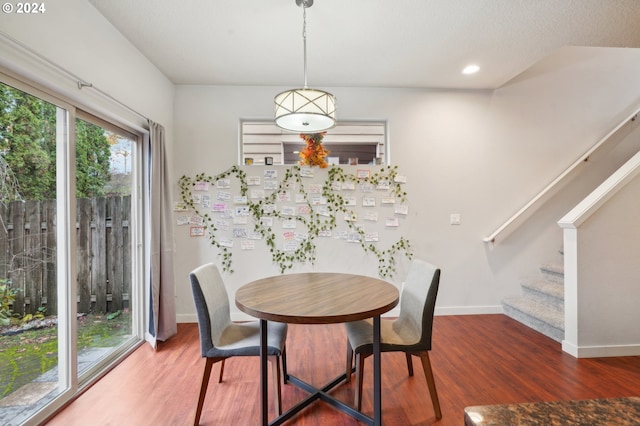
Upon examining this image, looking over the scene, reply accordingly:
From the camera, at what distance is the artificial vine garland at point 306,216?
324cm

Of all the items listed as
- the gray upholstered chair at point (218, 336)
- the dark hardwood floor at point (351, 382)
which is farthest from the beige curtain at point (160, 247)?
the gray upholstered chair at point (218, 336)

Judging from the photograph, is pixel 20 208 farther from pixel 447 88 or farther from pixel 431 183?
pixel 447 88

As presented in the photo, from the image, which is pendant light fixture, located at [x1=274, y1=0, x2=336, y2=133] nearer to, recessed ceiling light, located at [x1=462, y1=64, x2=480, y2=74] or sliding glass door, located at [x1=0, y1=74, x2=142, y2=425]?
sliding glass door, located at [x1=0, y1=74, x2=142, y2=425]

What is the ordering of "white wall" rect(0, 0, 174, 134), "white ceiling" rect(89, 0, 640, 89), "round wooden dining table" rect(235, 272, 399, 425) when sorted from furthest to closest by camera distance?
"white ceiling" rect(89, 0, 640, 89)
"white wall" rect(0, 0, 174, 134)
"round wooden dining table" rect(235, 272, 399, 425)

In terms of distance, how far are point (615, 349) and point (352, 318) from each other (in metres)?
2.60

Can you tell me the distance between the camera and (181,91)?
324 centimetres

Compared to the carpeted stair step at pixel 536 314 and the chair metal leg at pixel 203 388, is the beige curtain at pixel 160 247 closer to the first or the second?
the chair metal leg at pixel 203 388

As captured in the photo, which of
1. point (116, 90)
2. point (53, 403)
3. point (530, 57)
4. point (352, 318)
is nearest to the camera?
point (352, 318)

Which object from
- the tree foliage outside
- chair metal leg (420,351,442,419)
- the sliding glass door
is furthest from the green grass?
chair metal leg (420,351,442,419)

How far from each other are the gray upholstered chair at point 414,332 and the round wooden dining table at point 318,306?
15 centimetres

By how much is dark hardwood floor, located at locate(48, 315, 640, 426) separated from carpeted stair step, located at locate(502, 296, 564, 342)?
10cm

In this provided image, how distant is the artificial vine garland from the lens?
324 cm

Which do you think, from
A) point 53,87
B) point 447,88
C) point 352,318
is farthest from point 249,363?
point 447,88

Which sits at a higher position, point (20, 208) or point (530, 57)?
point (530, 57)
